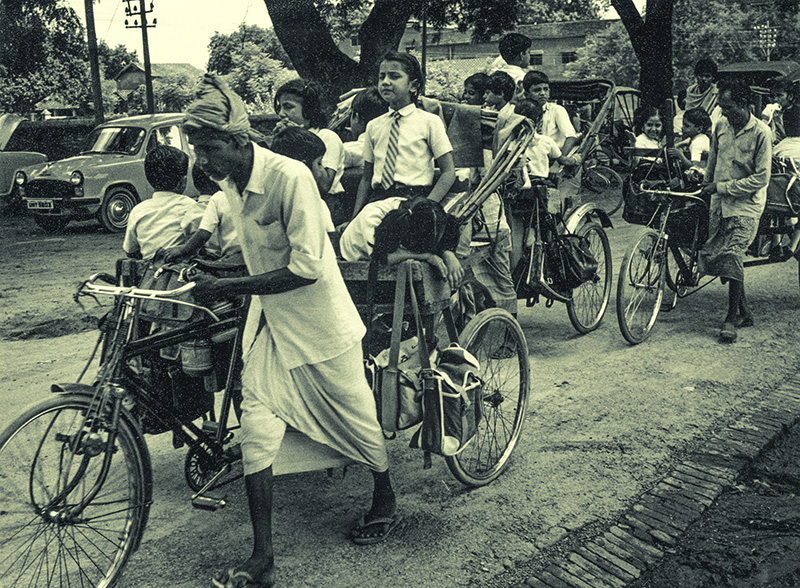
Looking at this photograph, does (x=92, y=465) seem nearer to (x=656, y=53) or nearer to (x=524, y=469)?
(x=524, y=469)

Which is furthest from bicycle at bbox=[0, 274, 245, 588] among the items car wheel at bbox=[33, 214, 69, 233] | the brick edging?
car wheel at bbox=[33, 214, 69, 233]

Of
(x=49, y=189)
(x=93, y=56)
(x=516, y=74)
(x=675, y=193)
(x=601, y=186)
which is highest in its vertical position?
(x=93, y=56)

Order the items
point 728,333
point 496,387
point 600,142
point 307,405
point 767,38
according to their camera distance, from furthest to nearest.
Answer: point 767,38
point 600,142
point 728,333
point 496,387
point 307,405

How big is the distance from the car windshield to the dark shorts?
10.6m

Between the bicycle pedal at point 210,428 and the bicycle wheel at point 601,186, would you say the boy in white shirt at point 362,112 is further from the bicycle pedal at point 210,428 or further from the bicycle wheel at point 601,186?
the bicycle wheel at point 601,186

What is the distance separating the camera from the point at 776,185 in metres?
7.19

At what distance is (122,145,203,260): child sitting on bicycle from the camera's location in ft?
13.4

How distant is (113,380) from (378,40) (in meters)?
11.2

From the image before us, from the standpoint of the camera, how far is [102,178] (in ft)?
44.4

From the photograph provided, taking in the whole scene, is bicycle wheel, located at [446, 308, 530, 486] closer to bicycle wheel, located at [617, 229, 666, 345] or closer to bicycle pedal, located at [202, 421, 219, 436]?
bicycle pedal, located at [202, 421, 219, 436]

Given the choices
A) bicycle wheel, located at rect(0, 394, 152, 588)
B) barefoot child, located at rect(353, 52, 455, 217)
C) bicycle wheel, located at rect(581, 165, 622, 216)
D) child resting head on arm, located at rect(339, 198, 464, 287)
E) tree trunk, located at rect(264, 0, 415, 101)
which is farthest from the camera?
bicycle wheel, located at rect(581, 165, 622, 216)

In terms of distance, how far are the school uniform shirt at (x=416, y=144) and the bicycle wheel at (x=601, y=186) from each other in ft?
38.9

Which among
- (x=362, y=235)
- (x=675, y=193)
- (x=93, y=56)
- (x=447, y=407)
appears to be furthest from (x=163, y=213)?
(x=93, y=56)

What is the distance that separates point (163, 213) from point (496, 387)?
2.00 meters
